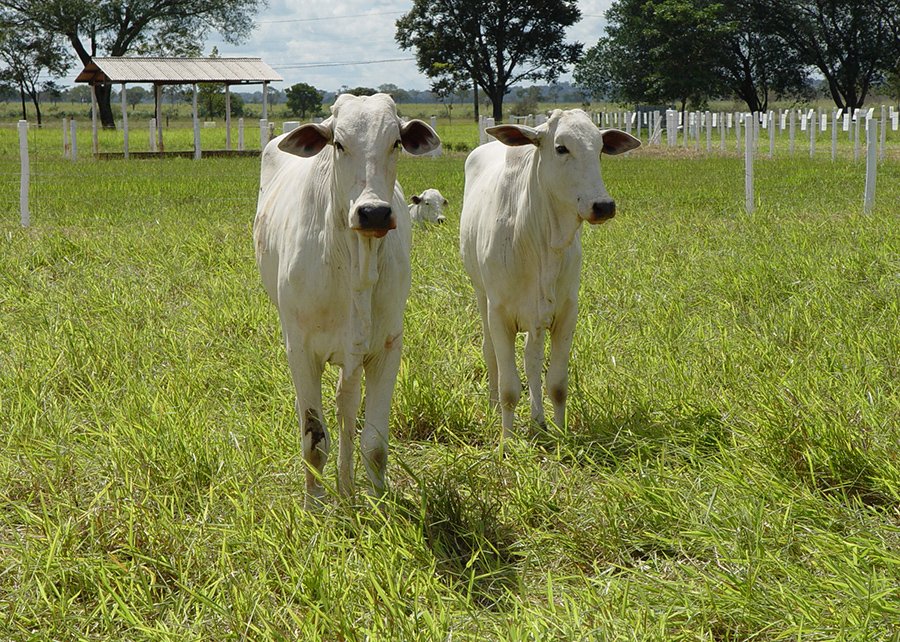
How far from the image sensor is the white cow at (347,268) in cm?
331

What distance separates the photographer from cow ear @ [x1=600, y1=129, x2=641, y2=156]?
15.1 ft

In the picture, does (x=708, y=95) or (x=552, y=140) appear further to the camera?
(x=708, y=95)

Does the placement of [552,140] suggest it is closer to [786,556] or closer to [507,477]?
[507,477]

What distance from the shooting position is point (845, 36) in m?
46.1

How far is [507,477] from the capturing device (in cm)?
380

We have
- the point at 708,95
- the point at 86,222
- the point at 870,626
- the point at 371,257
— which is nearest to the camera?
the point at 870,626

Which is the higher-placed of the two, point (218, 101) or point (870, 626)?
point (218, 101)

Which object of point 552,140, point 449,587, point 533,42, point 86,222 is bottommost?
point 449,587

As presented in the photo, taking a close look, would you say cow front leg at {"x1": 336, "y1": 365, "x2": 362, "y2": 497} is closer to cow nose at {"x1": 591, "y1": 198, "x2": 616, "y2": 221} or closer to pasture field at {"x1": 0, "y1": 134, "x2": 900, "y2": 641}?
pasture field at {"x1": 0, "y1": 134, "x2": 900, "y2": 641}

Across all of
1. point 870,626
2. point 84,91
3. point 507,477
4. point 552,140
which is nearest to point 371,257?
point 507,477

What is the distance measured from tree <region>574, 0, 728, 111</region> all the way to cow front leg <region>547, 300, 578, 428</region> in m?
42.4

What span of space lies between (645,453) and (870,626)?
1.64 meters

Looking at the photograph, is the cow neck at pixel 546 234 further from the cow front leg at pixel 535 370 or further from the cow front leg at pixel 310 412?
the cow front leg at pixel 310 412

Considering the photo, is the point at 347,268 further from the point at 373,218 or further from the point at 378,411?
the point at 378,411
